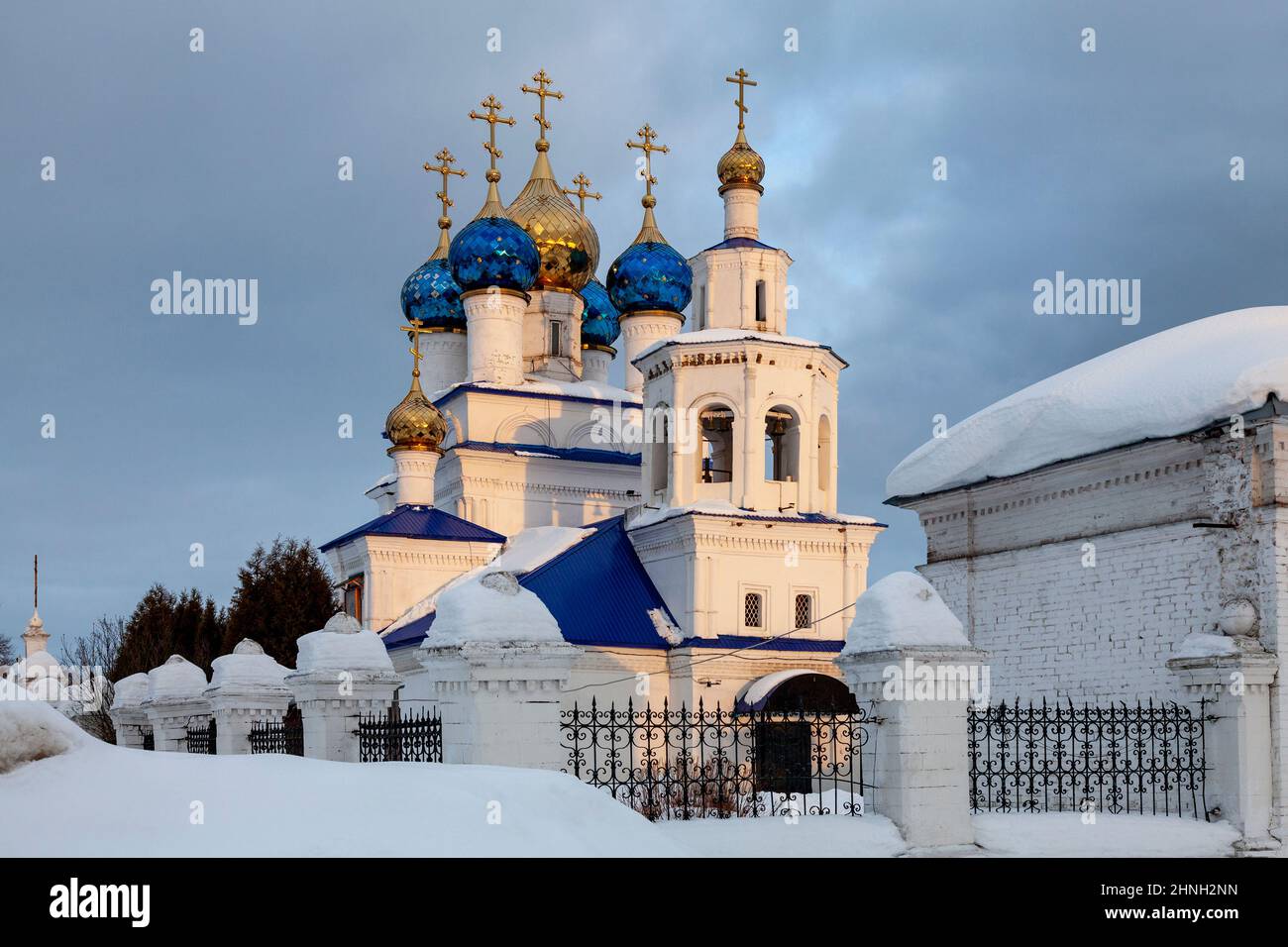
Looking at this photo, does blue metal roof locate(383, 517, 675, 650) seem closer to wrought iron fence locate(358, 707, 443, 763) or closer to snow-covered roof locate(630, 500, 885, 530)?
snow-covered roof locate(630, 500, 885, 530)

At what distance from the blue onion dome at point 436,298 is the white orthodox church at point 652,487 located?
2.89m

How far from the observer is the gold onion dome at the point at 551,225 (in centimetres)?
3338

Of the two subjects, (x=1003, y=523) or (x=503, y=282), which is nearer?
(x=1003, y=523)

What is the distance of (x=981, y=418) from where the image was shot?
14.6 m

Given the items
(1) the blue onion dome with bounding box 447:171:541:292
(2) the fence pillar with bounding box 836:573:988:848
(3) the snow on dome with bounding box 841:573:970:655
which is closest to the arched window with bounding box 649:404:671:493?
(1) the blue onion dome with bounding box 447:171:541:292

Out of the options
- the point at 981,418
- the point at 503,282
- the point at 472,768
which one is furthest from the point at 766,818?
the point at 503,282

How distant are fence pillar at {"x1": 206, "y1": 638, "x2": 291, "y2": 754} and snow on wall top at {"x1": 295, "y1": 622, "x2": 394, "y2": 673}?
1961 mm

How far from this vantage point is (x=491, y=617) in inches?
385

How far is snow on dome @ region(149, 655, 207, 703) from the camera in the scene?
55.8ft
